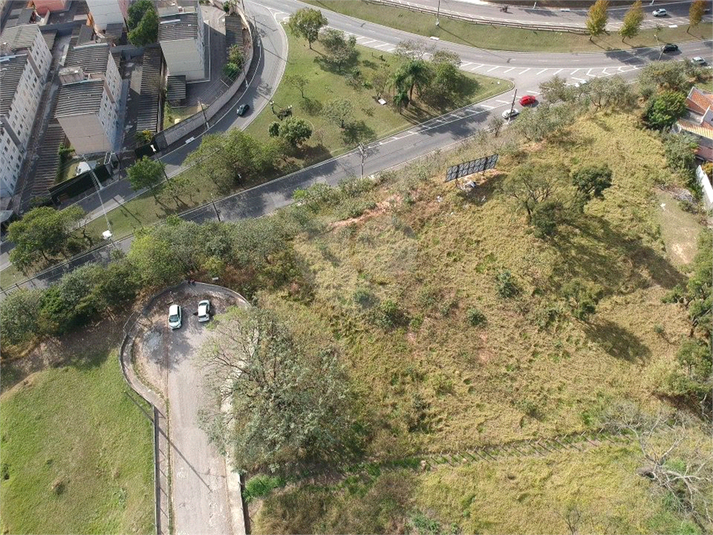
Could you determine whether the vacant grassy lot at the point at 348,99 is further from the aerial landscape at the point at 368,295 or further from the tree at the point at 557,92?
the tree at the point at 557,92

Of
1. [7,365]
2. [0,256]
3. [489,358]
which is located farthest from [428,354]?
[0,256]

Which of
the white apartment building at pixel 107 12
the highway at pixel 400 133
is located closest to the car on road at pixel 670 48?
the highway at pixel 400 133

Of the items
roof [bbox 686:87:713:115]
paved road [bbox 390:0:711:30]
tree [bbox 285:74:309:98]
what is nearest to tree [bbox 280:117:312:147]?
tree [bbox 285:74:309:98]

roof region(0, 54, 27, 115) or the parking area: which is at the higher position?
roof region(0, 54, 27, 115)

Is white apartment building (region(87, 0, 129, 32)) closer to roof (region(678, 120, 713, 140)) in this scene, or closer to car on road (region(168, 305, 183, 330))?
car on road (region(168, 305, 183, 330))

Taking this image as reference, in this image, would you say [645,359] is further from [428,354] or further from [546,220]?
[428,354]

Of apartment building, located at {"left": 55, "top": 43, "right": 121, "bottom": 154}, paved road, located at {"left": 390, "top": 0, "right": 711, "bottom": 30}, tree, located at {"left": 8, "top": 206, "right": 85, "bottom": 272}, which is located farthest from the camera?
paved road, located at {"left": 390, "top": 0, "right": 711, "bottom": 30}

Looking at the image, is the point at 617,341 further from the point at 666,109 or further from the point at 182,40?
the point at 182,40
